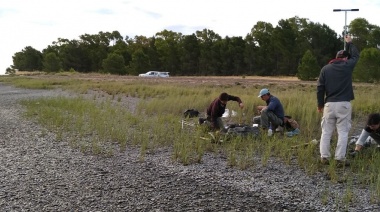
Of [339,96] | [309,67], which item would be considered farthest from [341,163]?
[309,67]

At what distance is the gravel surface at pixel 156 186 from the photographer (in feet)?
18.2

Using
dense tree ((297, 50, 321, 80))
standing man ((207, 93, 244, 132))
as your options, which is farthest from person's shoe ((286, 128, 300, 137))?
dense tree ((297, 50, 321, 80))

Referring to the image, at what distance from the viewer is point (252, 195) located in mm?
5930

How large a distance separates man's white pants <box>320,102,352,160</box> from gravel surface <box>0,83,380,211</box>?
668 mm

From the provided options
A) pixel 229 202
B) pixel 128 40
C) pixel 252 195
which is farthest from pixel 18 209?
pixel 128 40

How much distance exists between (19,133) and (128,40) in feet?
298

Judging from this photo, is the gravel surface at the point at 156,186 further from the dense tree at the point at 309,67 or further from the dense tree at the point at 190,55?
the dense tree at the point at 190,55

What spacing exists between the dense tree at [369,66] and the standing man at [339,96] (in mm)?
31986

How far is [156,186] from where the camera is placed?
21.2ft

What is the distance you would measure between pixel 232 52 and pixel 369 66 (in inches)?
1384

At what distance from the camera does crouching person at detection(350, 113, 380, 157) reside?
282 inches

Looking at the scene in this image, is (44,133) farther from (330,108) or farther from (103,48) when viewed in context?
(103,48)

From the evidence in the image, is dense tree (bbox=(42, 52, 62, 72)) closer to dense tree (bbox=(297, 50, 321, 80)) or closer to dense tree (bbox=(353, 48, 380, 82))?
dense tree (bbox=(297, 50, 321, 80))

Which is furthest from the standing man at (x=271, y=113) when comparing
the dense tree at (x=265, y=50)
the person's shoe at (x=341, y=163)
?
the dense tree at (x=265, y=50)
